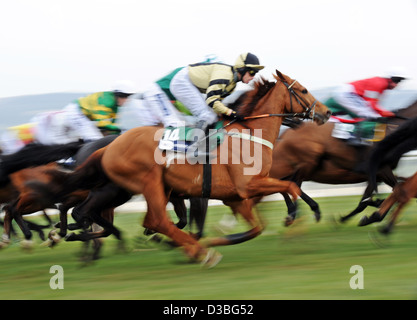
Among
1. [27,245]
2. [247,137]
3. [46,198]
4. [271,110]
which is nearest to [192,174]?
[247,137]

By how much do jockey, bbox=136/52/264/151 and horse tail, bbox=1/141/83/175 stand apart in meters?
1.03

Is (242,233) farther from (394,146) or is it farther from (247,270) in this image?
(394,146)

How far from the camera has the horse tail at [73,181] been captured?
20.4 ft

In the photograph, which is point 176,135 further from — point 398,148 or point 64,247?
point 64,247

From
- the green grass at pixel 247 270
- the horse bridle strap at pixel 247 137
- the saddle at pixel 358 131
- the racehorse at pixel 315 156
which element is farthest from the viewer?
the racehorse at pixel 315 156

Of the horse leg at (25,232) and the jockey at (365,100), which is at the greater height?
the jockey at (365,100)

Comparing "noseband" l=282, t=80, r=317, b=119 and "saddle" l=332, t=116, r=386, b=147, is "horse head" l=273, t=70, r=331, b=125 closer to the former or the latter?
"noseband" l=282, t=80, r=317, b=119

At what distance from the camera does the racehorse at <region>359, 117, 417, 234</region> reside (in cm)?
633

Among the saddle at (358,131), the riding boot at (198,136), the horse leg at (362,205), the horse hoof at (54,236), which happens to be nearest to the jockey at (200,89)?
the riding boot at (198,136)

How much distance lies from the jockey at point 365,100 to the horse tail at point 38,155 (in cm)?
304

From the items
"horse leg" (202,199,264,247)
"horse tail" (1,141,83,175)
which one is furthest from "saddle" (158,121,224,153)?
"horse tail" (1,141,83,175)

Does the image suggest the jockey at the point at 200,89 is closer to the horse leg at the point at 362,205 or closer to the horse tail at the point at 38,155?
the horse tail at the point at 38,155
